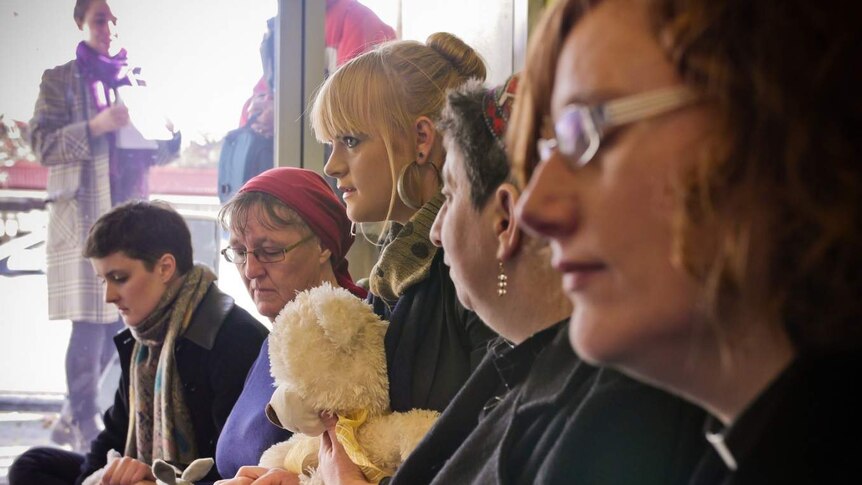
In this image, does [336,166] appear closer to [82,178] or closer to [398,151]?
[398,151]

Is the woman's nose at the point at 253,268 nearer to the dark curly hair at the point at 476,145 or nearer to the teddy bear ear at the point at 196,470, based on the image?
the teddy bear ear at the point at 196,470

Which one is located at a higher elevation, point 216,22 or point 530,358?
point 216,22

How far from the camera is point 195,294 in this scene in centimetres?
266

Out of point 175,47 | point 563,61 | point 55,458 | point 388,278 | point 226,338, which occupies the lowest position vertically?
point 55,458

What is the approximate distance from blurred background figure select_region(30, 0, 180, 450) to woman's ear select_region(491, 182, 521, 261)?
2646 mm

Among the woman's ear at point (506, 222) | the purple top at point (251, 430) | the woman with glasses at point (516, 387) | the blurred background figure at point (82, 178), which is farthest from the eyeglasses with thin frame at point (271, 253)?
the blurred background figure at point (82, 178)

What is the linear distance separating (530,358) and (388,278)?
552mm

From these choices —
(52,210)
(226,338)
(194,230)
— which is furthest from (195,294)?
(52,210)

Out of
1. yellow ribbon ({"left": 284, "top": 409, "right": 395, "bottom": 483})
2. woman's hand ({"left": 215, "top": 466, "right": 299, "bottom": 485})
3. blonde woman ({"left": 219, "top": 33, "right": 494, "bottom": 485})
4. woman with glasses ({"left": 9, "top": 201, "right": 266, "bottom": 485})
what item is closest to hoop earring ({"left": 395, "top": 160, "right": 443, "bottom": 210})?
blonde woman ({"left": 219, "top": 33, "right": 494, "bottom": 485})

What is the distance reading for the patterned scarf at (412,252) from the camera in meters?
1.56

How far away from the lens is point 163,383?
248 centimetres

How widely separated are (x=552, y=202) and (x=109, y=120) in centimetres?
318

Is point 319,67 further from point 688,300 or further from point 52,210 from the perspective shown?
point 688,300

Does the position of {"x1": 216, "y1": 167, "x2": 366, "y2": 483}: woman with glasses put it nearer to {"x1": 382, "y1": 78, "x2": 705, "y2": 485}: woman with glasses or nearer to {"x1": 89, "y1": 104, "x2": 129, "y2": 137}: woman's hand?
{"x1": 382, "y1": 78, "x2": 705, "y2": 485}: woman with glasses
